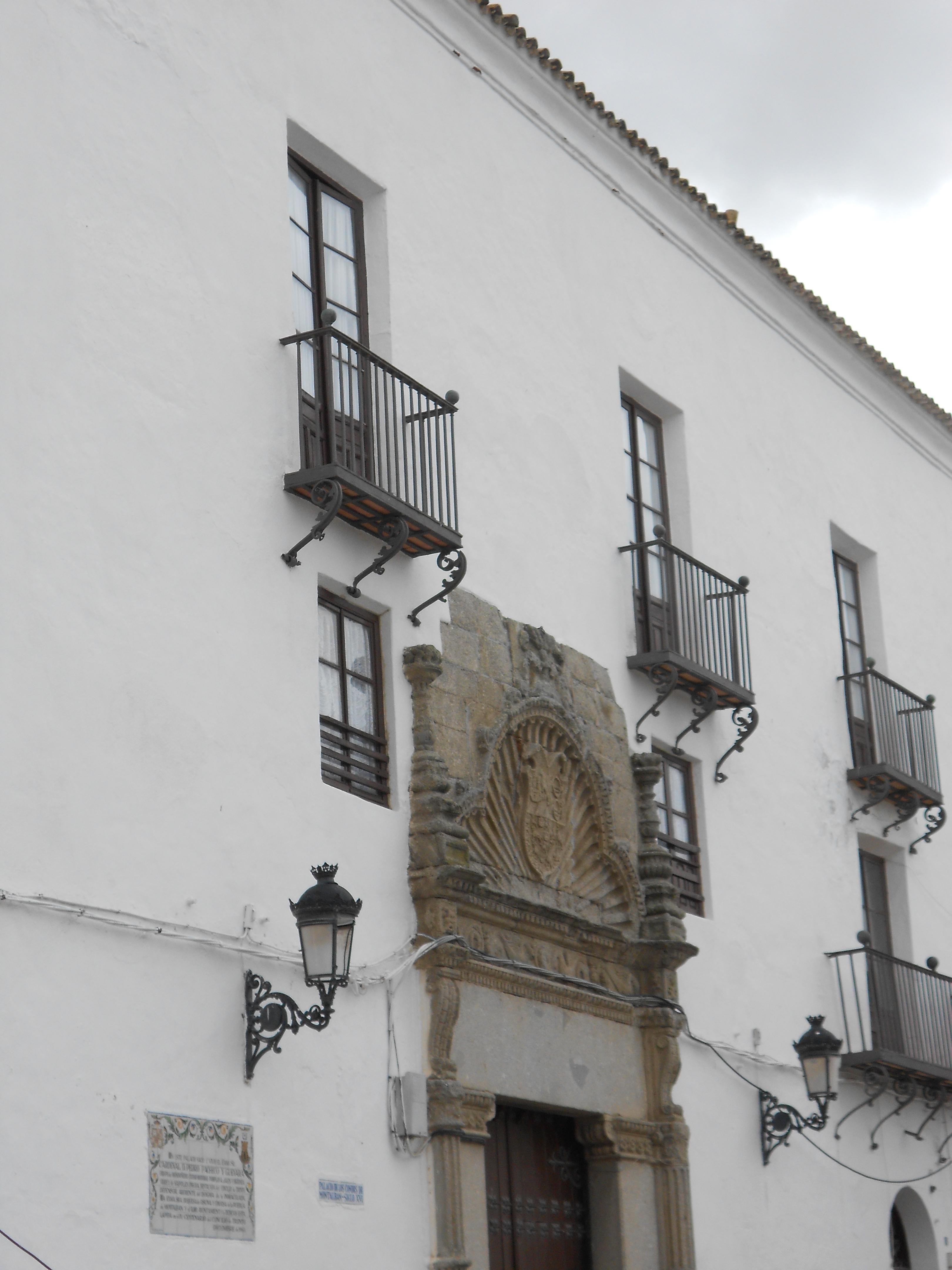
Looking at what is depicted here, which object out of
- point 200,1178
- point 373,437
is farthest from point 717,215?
point 200,1178

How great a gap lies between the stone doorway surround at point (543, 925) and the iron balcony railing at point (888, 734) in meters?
3.72

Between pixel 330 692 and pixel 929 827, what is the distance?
7764 mm

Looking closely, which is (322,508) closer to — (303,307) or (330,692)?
(330,692)

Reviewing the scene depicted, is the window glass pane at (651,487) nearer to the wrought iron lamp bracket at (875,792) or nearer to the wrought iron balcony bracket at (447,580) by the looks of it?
the wrought iron lamp bracket at (875,792)

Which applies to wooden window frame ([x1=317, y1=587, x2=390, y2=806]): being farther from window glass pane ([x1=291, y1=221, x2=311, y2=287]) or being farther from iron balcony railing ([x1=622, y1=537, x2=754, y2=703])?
iron balcony railing ([x1=622, y1=537, x2=754, y2=703])

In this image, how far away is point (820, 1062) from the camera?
11766mm

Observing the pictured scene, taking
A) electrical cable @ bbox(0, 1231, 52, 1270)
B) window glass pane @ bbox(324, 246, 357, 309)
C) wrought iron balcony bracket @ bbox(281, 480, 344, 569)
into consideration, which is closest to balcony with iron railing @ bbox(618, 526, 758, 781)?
window glass pane @ bbox(324, 246, 357, 309)

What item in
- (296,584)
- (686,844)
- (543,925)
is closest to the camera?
(296,584)

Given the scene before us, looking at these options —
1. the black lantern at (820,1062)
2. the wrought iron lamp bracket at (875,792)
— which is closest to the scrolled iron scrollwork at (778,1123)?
the black lantern at (820,1062)

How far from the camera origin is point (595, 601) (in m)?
12.0

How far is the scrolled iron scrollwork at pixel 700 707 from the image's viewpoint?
12.6 metres

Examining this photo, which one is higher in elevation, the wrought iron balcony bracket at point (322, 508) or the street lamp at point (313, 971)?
the wrought iron balcony bracket at point (322, 508)

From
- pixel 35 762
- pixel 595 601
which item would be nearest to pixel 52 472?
pixel 35 762

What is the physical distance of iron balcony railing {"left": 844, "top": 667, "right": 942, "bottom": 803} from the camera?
15039mm
